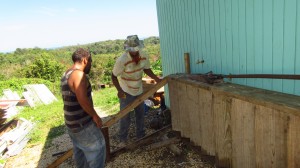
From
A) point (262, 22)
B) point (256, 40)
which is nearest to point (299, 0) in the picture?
point (262, 22)

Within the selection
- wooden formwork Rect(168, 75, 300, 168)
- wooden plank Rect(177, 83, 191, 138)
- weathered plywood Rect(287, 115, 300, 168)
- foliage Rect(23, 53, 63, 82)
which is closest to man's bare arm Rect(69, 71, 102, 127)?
wooden formwork Rect(168, 75, 300, 168)

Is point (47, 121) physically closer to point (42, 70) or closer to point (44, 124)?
point (44, 124)

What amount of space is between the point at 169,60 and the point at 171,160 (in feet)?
7.68

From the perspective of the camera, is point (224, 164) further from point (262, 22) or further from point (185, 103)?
point (262, 22)

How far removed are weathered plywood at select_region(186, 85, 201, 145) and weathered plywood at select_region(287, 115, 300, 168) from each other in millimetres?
1446

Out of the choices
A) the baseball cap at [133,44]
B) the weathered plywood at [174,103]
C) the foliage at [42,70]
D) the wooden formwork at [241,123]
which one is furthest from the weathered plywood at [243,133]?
the foliage at [42,70]

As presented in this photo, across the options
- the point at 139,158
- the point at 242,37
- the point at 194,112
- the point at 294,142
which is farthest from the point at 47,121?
the point at 294,142

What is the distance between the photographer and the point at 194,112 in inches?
147

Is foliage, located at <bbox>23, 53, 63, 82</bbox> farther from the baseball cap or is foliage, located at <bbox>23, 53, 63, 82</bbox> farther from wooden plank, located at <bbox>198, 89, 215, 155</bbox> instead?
wooden plank, located at <bbox>198, 89, 215, 155</bbox>

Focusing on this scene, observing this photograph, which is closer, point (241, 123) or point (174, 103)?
point (241, 123)

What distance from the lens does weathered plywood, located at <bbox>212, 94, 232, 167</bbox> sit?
9.82 feet

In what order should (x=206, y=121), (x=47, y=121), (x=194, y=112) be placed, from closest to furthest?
(x=206, y=121), (x=194, y=112), (x=47, y=121)

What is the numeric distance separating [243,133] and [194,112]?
3.30 ft

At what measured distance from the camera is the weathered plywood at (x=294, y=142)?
219 cm
